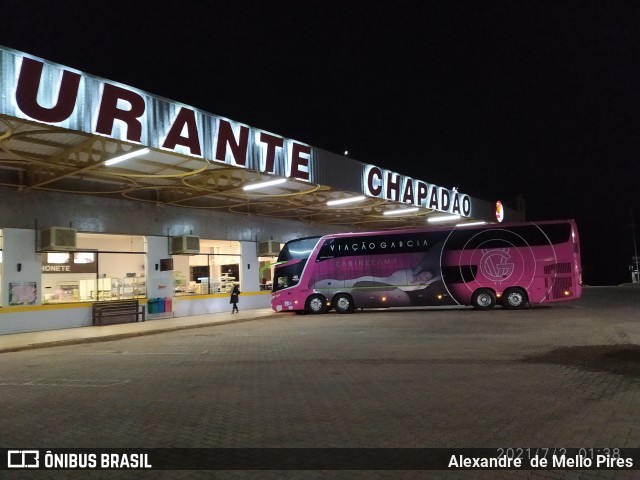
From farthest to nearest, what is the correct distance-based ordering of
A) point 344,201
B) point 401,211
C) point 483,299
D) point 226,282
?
point 401,211 < point 226,282 < point 344,201 < point 483,299

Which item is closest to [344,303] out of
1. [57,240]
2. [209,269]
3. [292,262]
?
[292,262]

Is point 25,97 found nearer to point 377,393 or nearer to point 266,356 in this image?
point 266,356

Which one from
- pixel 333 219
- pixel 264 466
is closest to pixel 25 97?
pixel 264 466

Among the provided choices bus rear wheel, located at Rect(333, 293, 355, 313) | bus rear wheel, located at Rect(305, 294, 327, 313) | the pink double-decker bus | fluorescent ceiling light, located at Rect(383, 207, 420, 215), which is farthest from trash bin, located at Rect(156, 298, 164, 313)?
fluorescent ceiling light, located at Rect(383, 207, 420, 215)

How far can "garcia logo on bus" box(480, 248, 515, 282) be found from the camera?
2203cm

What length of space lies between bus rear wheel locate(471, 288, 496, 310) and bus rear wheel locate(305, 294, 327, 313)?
6.82m

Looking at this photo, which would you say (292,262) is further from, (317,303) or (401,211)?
(401,211)

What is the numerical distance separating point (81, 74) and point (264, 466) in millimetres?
11608

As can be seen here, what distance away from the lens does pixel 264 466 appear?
4734 mm

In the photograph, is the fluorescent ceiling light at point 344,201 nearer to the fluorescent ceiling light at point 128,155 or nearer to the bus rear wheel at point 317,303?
the bus rear wheel at point 317,303

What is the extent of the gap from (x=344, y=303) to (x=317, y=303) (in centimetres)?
131

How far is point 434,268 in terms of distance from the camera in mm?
23016

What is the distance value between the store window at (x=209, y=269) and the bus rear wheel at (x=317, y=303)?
526 centimetres

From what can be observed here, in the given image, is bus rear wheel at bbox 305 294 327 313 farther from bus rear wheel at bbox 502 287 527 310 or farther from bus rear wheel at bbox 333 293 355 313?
bus rear wheel at bbox 502 287 527 310
